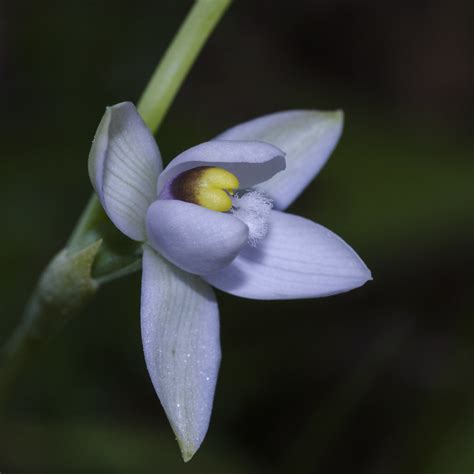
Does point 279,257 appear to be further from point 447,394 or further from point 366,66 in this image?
point 366,66

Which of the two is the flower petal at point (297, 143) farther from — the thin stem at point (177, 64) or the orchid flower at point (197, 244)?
the thin stem at point (177, 64)

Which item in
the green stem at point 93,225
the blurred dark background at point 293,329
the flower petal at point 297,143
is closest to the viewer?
the green stem at point 93,225

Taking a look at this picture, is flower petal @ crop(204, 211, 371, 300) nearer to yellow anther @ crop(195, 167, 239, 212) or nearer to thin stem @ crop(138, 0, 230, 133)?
yellow anther @ crop(195, 167, 239, 212)

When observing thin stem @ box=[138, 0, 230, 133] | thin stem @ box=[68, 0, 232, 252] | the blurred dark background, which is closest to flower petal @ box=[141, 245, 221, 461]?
thin stem @ box=[68, 0, 232, 252]

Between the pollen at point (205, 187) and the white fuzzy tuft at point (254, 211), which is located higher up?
the pollen at point (205, 187)

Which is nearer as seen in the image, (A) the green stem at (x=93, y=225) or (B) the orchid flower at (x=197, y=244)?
(B) the orchid flower at (x=197, y=244)

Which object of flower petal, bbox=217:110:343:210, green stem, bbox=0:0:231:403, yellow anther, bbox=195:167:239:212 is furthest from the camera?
flower petal, bbox=217:110:343:210

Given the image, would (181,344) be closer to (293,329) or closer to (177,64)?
(177,64)

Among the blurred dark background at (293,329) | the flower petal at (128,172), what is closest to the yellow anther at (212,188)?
the flower petal at (128,172)

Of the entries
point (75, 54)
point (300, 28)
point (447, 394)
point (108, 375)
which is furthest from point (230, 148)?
point (300, 28)
